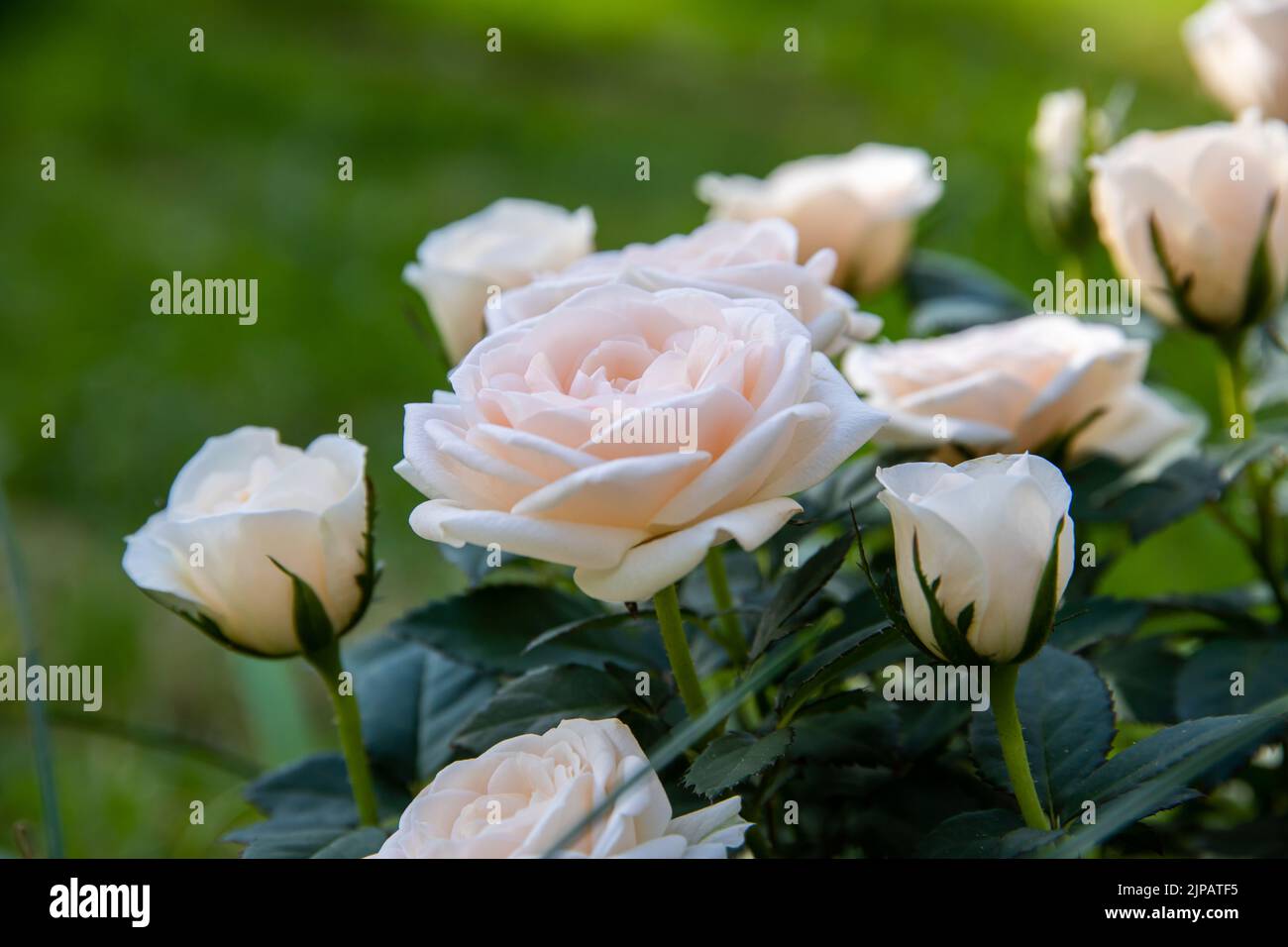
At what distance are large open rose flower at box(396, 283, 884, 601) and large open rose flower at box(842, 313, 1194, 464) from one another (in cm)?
15

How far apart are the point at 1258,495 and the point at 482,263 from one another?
413 millimetres

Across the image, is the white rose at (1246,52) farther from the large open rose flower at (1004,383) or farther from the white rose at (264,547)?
the white rose at (264,547)

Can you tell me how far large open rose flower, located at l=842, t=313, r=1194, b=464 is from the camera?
22.9 inches

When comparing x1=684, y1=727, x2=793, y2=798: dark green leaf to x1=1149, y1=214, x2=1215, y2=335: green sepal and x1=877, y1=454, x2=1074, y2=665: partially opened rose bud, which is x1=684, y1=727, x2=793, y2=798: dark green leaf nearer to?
x1=877, y1=454, x2=1074, y2=665: partially opened rose bud

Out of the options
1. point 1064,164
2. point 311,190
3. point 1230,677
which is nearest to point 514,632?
point 1230,677

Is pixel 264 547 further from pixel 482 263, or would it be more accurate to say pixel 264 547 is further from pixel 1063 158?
pixel 1063 158

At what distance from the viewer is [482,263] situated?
0.67 meters

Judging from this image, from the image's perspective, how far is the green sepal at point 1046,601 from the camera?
0.40 meters

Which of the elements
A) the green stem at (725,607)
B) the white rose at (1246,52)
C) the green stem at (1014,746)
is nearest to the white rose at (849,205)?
the white rose at (1246,52)

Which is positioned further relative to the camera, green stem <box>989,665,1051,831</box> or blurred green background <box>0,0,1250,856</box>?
blurred green background <box>0,0,1250,856</box>

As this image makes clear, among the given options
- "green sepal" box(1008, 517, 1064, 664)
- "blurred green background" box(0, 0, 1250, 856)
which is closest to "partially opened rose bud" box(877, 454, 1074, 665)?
"green sepal" box(1008, 517, 1064, 664)

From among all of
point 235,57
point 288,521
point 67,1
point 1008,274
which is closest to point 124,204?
point 235,57

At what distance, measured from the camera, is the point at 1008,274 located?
165 centimetres

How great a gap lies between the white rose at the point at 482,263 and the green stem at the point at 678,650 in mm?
246
